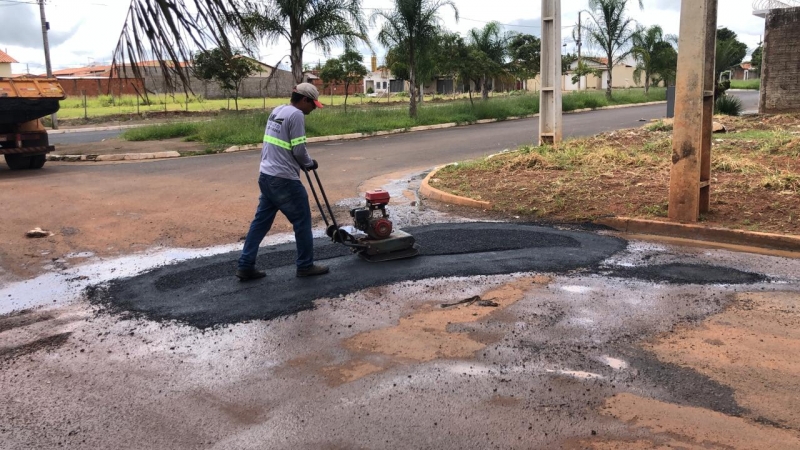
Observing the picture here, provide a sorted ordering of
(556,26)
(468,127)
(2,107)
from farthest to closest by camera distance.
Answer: (468,127), (556,26), (2,107)

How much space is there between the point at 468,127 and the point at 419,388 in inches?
811

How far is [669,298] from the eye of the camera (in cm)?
501

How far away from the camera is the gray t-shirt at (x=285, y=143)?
548cm

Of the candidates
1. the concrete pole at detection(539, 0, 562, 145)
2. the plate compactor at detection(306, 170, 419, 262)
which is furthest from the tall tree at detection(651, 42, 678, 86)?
the plate compactor at detection(306, 170, 419, 262)

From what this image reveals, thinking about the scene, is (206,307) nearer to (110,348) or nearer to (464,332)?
(110,348)

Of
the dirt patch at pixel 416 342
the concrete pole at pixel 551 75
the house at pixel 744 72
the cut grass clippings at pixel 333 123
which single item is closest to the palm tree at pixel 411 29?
the cut grass clippings at pixel 333 123

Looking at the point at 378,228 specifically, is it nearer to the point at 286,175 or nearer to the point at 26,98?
the point at 286,175

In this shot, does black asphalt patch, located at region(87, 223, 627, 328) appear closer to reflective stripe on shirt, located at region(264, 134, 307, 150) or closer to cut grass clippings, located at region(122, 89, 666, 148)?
reflective stripe on shirt, located at region(264, 134, 307, 150)

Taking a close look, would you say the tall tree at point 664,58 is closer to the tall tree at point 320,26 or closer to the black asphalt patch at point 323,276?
the tall tree at point 320,26

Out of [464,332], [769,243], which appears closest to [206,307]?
[464,332]

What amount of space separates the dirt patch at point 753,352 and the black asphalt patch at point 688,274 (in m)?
0.54

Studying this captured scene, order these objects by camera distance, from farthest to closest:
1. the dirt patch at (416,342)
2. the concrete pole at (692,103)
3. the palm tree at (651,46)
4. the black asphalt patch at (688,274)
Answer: the palm tree at (651,46)
the concrete pole at (692,103)
the black asphalt patch at (688,274)
the dirt patch at (416,342)

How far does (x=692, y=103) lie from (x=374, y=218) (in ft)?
12.3

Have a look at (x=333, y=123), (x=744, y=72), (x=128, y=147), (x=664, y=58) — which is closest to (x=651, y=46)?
(x=664, y=58)
